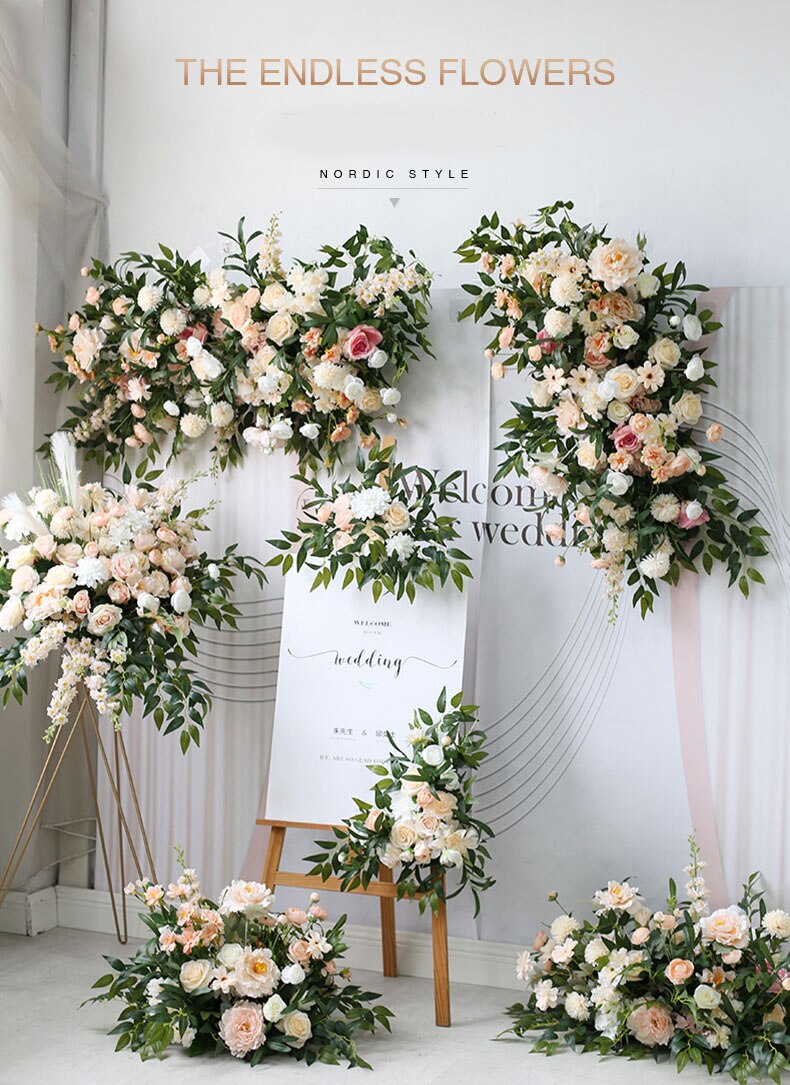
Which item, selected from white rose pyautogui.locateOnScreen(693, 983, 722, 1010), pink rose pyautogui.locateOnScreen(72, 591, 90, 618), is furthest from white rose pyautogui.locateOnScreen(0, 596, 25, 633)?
white rose pyautogui.locateOnScreen(693, 983, 722, 1010)

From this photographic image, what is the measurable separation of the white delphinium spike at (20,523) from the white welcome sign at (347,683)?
72cm

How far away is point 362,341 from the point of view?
3.20 m

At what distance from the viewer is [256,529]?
3541 mm

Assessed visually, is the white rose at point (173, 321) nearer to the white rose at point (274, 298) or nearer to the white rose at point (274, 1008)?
the white rose at point (274, 298)

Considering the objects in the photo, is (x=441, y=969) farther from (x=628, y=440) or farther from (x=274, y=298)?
(x=274, y=298)

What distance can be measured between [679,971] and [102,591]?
1679 millimetres

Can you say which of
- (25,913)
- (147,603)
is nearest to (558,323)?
(147,603)

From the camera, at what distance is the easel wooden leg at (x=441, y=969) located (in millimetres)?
2965

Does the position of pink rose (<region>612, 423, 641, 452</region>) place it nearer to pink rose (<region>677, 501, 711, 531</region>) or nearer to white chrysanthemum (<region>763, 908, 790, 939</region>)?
pink rose (<region>677, 501, 711, 531</region>)

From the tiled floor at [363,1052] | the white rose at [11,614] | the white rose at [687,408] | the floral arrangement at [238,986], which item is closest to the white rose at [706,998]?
the tiled floor at [363,1052]

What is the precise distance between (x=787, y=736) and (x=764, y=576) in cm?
41

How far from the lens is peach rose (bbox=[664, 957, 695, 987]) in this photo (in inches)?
108

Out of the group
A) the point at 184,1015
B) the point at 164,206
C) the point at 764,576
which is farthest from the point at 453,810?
the point at 164,206

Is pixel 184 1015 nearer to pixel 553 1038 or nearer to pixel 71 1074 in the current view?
pixel 71 1074
